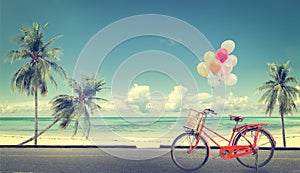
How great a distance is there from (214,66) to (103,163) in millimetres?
6200

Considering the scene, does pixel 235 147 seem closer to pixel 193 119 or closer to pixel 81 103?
pixel 193 119

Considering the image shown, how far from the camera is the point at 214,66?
12.1 metres

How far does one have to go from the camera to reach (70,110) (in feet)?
64.8

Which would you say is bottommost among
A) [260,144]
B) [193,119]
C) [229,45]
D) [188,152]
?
[188,152]

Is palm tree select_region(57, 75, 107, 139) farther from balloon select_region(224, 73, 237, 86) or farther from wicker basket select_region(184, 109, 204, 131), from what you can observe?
wicker basket select_region(184, 109, 204, 131)

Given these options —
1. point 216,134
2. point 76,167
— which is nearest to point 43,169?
point 76,167

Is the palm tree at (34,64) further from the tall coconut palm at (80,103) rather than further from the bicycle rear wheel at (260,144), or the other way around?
the bicycle rear wheel at (260,144)

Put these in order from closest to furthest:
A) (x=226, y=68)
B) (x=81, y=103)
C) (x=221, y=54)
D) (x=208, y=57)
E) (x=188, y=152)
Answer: (x=188, y=152) < (x=208, y=57) < (x=221, y=54) < (x=226, y=68) < (x=81, y=103)

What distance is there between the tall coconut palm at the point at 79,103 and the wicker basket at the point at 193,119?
44.4 ft

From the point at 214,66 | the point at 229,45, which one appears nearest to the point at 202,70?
the point at 214,66

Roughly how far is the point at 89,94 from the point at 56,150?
926 cm

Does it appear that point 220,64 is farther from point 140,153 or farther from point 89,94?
point 89,94

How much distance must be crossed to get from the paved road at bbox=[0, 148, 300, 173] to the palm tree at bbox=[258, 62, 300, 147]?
10.4m

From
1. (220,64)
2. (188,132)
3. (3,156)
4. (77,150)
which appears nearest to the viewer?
(188,132)
